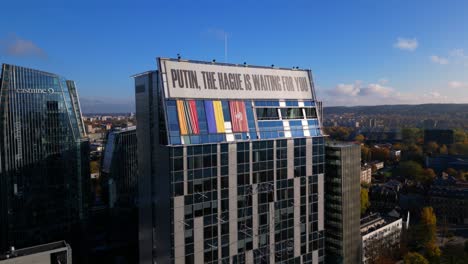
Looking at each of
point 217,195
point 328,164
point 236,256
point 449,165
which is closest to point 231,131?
point 217,195

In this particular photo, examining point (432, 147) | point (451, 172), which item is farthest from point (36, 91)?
point (432, 147)

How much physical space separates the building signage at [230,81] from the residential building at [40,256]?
2365cm

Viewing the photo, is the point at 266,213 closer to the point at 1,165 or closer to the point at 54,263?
the point at 54,263

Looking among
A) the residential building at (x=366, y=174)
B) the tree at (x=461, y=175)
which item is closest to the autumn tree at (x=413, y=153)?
the tree at (x=461, y=175)

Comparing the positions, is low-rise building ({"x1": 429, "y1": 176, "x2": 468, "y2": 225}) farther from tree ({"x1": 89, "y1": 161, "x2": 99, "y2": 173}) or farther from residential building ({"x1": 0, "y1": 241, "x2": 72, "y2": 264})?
tree ({"x1": 89, "y1": 161, "x2": 99, "y2": 173})

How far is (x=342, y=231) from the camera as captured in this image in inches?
2250

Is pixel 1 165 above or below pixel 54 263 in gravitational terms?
above

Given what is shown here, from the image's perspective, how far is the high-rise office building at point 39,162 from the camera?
7469 cm

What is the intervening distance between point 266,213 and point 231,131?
420 inches

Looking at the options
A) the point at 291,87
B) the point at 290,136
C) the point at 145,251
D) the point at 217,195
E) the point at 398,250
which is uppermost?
the point at 291,87

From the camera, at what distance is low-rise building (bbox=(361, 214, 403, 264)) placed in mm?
69812

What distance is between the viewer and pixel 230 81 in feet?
132

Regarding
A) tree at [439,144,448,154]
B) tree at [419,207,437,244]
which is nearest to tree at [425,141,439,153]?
tree at [439,144,448,154]

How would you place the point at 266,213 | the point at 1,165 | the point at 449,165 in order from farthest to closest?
the point at 449,165
the point at 1,165
the point at 266,213
